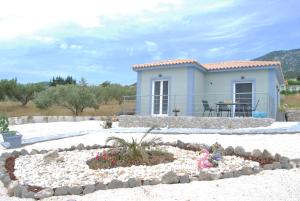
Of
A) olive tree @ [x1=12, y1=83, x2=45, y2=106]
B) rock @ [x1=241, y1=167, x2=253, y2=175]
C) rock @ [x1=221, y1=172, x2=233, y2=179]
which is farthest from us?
olive tree @ [x1=12, y1=83, x2=45, y2=106]

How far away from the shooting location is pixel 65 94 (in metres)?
30.0

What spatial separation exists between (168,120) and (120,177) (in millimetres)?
9557

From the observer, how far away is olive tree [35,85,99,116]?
29578 mm

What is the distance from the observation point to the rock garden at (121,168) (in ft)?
19.8

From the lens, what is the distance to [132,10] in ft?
42.4

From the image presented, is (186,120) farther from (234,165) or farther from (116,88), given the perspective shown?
(116,88)

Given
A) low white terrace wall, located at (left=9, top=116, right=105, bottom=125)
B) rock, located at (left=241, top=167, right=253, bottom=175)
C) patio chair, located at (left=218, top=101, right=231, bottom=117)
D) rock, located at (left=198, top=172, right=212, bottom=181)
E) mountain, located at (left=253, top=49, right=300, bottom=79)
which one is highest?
mountain, located at (left=253, top=49, right=300, bottom=79)

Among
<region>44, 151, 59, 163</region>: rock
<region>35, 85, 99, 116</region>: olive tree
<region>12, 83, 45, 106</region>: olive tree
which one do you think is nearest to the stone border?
<region>44, 151, 59, 163</region>: rock

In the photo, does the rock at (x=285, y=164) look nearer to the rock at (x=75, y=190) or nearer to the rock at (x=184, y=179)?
the rock at (x=184, y=179)

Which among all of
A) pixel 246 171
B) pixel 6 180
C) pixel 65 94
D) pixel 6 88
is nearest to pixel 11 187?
pixel 6 180

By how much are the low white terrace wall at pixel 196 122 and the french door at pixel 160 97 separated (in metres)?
1.96

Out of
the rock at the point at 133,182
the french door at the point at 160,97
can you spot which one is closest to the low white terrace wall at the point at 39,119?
the french door at the point at 160,97

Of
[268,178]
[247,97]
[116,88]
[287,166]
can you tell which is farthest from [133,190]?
[116,88]

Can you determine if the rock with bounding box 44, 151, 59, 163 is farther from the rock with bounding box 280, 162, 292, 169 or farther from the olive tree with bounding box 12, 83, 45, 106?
the olive tree with bounding box 12, 83, 45, 106
